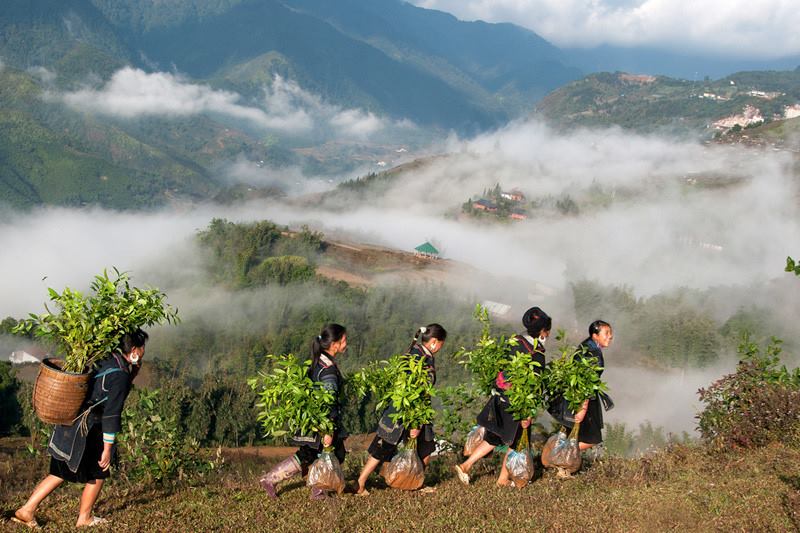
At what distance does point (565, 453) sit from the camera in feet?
27.0

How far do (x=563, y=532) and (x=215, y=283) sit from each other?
88342 mm

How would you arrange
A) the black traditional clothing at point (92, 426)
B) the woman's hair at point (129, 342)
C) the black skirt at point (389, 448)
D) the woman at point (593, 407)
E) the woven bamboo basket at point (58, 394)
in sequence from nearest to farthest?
the woven bamboo basket at point (58, 394) < the black traditional clothing at point (92, 426) < the woman's hair at point (129, 342) < the black skirt at point (389, 448) < the woman at point (593, 407)

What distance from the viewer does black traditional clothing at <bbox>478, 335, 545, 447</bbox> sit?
7793 mm

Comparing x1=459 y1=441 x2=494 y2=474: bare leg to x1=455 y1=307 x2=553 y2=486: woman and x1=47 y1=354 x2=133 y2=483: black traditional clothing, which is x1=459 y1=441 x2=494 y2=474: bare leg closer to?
x1=455 y1=307 x2=553 y2=486: woman

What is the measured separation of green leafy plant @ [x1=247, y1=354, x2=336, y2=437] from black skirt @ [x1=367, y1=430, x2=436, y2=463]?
0.94m

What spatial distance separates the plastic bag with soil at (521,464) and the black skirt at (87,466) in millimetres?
4493

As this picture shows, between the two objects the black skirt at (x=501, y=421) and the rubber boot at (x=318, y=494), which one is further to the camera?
the black skirt at (x=501, y=421)

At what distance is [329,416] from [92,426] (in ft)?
7.67

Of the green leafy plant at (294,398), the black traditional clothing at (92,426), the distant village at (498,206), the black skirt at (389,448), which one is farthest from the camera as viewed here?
the distant village at (498,206)

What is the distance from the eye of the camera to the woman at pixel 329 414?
7055mm

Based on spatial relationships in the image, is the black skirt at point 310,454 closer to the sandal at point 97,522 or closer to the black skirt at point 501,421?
the black skirt at point 501,421

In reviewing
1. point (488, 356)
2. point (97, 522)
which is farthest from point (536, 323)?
point (97, 522)

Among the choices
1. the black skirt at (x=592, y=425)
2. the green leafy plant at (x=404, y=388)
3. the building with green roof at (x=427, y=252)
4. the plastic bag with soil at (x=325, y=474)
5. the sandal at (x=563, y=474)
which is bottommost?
the building with green roof at (x=427, y=252)

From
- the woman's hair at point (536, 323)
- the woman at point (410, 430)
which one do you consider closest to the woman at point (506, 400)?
the woman's hair at point (536, 323)
